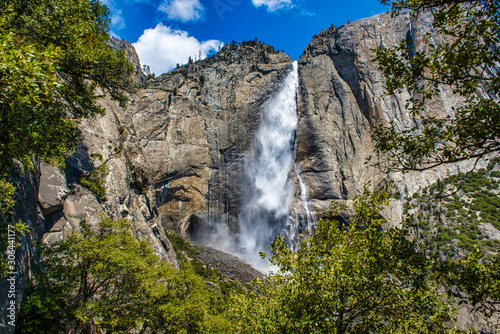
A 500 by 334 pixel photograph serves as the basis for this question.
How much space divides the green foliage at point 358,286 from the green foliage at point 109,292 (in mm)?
6469

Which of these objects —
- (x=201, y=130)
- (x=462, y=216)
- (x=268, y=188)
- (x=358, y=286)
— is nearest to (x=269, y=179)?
(x=268, y=188)

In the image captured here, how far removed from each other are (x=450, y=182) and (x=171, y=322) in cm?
4898

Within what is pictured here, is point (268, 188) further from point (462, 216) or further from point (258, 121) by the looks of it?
point (462, 216)

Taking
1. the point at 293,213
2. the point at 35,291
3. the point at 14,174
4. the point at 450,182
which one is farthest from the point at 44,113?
the point at 450,182

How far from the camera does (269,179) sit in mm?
50375

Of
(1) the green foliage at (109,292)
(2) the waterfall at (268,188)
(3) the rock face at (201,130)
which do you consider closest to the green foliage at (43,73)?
(1) the green foliage at (109,292)

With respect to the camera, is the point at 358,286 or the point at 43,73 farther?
the point at 358,286

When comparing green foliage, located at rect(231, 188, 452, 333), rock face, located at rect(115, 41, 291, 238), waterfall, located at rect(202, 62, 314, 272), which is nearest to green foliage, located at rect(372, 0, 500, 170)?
green foliage, located at rect(231, 188, 452, 333)

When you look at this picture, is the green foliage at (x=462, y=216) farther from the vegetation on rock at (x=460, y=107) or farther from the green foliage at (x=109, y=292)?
the vegetation on rock at (x=460, y=107)

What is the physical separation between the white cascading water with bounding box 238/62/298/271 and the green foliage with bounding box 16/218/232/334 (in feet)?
110

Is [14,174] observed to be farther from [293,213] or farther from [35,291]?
[293,213]

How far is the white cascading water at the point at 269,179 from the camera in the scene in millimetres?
47875

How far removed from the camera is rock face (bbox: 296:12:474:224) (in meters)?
45.6

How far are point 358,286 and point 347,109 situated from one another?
48032 mm
